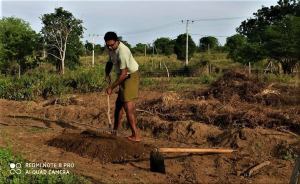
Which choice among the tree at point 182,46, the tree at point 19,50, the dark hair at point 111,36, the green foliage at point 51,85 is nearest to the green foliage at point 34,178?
the dark hair at point 111,36

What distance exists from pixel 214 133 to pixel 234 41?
3684 cm

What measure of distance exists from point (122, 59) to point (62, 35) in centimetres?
2469

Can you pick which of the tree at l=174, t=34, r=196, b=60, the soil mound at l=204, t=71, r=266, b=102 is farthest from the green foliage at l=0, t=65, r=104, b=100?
the tree at l=174, t=34, r=196, b=60

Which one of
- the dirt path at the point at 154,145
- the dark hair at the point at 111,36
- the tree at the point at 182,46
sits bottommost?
the dirt path at the point at 154,145

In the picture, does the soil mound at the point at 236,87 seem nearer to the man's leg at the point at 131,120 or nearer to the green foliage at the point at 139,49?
the man's leg at the point at 131,120

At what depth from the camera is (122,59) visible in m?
6.95

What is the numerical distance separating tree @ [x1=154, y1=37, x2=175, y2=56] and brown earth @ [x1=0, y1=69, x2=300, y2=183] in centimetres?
3651

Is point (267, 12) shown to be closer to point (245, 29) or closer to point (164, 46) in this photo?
point (245, 29)

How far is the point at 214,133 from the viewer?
7.90 metres

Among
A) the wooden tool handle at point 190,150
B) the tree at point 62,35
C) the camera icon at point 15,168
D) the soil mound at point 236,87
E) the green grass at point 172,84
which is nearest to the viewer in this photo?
the camera icon at point 15,168

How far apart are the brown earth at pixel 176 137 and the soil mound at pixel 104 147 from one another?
0.01 m

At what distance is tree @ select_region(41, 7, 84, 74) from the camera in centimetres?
3078

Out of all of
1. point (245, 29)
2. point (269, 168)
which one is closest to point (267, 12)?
point (245, 29)

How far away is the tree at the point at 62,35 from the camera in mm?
30781
